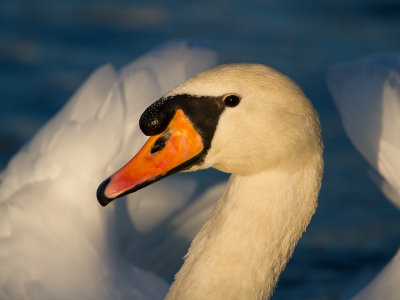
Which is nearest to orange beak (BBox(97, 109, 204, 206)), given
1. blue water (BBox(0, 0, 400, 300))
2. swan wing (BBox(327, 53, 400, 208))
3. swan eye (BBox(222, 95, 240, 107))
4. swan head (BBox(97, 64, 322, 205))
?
swan head (BBox(97, 64, 322, 205))

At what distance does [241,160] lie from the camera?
268 centimetres

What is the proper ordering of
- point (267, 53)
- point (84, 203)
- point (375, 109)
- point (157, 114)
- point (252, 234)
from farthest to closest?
point (267, 53)
point (375, 109)
point (84, 203)
point (252, 234)
point (157, 114)

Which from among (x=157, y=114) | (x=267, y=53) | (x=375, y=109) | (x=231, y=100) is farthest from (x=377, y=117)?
(x=267, y=53)

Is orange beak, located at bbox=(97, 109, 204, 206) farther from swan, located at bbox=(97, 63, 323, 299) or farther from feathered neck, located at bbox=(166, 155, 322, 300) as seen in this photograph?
feathered neck, located at bbox=(166, 155, 322, 300)

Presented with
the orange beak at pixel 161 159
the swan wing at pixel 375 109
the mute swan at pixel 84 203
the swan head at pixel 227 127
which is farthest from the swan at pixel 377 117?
the orange beak at pixel 161 159

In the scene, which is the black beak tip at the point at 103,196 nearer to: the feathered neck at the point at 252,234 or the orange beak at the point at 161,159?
the orange beak at the point at 161,159

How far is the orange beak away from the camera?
8.71ft

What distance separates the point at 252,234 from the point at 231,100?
483 millimetres

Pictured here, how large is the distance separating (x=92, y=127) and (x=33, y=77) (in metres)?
3.24

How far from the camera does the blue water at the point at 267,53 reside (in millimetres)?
5406

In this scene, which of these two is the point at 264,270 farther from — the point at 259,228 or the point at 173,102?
the point at 173,102

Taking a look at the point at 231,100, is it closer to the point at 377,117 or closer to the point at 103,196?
the point at 103,196

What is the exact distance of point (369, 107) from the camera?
159 inches

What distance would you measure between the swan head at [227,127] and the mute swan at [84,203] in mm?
1081
